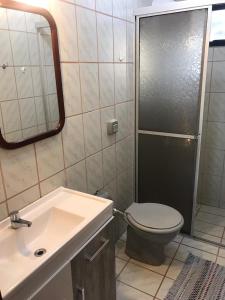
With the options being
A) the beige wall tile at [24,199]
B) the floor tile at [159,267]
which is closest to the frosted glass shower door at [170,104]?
the floor tile at [159,267]

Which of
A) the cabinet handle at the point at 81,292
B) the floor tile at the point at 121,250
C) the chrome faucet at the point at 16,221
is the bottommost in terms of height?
the floor tile at the point at 121,250

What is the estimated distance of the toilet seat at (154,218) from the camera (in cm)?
178

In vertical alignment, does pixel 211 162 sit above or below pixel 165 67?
below

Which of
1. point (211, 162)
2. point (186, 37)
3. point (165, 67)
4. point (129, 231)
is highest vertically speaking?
point (186, 37)

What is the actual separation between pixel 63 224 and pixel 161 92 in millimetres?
1357

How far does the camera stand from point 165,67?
203cm

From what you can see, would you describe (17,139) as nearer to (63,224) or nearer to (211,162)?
(63,224)

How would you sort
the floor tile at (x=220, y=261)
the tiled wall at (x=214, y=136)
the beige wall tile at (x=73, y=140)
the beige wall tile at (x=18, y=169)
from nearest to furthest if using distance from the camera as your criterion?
the beige wall tile at (x=18, y=169)
the beige wall tile at (x=73, y=140)
the floor tile at (x=220, y=261)
the tiled wall at (x=214, y=136)

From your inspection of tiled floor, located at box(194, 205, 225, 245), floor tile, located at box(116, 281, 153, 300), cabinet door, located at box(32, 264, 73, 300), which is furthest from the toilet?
cabinet door, located at box(32, 264, 73, 300)

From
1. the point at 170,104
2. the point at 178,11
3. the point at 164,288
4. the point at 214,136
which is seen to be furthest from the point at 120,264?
the point at 178,11

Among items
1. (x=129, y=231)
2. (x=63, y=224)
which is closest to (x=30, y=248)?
(x=63, y=224)

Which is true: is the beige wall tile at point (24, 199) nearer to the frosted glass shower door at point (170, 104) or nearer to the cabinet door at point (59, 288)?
the cabinet door at point (59, 288)

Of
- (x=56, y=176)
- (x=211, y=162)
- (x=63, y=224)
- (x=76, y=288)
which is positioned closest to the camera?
(x=76, y=288)

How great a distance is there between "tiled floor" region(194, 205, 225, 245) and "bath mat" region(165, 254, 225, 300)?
1.11ft
